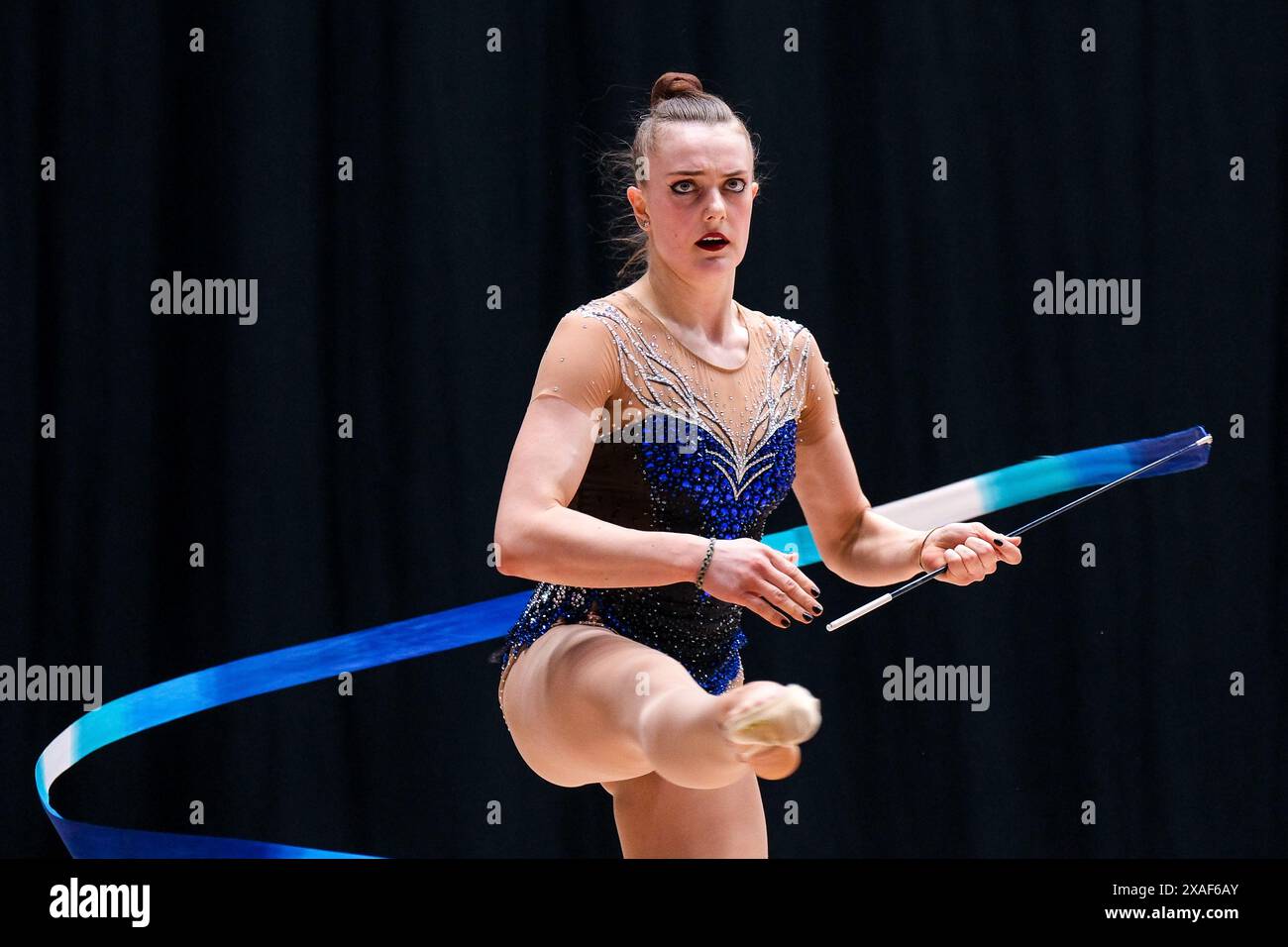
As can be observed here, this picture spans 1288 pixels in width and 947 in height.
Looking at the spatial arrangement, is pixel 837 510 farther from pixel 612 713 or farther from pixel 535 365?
pixel 535 365

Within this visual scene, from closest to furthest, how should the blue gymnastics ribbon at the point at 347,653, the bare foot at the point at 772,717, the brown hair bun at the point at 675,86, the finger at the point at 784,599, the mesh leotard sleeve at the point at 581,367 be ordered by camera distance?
1. the bare foot at the point at 772,717
2. the finger at the point at 784,599
3. the mesh leotard sleeve at the point at 581,367
4. the brown hair bun at the point at 675,86
5. the blue gymnastics ribbon at the point at 347,653

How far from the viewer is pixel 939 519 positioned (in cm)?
283

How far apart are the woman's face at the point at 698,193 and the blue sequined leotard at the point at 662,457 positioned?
9 centimetres

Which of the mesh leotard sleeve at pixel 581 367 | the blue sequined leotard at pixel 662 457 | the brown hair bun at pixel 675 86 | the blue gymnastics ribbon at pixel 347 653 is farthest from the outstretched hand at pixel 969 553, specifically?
the blue gymnastics ribbon at pixel 347 653

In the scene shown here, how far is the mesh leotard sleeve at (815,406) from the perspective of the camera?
6.40 feet

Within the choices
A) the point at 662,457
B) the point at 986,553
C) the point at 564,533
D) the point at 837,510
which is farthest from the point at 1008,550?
the point at 564,533

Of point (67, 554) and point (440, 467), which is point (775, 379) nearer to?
point (440, 467)

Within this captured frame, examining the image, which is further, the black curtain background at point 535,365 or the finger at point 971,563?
the black curtain background at point 535,365

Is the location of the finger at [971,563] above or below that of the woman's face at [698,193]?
below

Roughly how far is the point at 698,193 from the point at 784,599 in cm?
54

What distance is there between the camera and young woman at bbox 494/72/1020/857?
160 centimetres

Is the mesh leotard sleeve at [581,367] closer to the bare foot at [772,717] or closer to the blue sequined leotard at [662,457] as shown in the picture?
the blue sequined leotard at [662,457]

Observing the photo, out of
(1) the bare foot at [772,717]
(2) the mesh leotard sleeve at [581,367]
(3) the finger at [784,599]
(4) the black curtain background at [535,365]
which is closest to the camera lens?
(1) the bare foot at [772,717]
